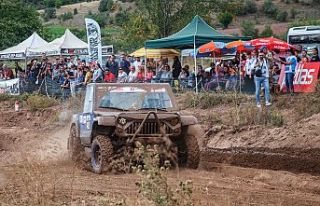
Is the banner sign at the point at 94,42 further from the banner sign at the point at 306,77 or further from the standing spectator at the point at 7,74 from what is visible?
the banner sign at the point at 306,77

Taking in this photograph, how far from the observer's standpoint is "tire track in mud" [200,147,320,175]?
1461 cm

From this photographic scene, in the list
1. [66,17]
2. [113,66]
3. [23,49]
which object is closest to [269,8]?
[66,17]

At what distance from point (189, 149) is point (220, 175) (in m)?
0.85

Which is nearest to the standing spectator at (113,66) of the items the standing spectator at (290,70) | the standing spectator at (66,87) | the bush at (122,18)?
the standing spectator at (66,87)

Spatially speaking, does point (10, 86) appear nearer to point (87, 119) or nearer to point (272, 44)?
point (272, 44)

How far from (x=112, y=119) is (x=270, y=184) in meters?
3.19

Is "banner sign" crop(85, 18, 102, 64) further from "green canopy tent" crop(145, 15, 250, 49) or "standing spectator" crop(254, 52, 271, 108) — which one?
"standing spectator" crop(254, 52, 271, 108)

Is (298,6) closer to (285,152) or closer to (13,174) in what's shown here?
(285,152)

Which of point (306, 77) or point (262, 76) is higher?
point (262, 76)

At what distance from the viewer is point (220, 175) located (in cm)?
1320

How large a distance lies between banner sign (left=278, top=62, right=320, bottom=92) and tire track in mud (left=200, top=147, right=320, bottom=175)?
3.68 metres

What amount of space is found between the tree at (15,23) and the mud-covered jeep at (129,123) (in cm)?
3250

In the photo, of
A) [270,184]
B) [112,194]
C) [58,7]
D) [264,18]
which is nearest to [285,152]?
[270,184]

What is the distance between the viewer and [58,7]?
346ft
